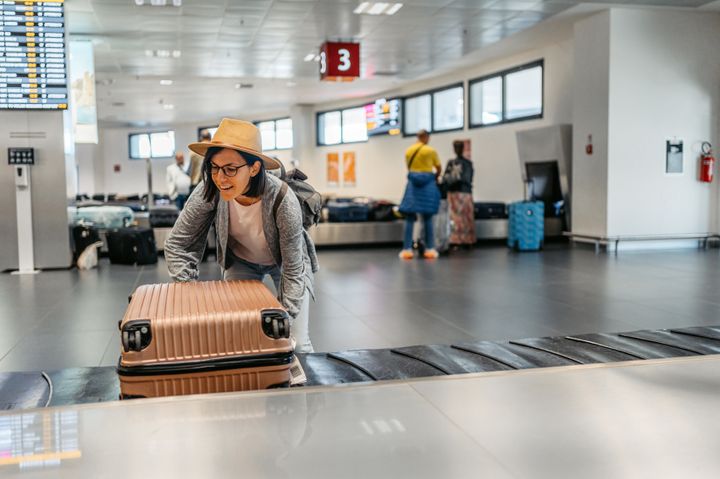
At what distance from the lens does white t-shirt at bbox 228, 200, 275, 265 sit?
9.98 ft

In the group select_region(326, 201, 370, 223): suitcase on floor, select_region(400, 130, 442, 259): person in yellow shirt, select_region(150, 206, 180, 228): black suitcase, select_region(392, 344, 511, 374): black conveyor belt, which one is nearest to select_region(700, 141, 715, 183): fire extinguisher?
select_region(400, 130, 442, 259): person in yellow shirt

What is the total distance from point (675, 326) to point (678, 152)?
736 cm

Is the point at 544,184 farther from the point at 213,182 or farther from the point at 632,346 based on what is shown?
the point at 213,182

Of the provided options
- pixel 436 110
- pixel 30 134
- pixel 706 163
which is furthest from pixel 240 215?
pixel 436 110

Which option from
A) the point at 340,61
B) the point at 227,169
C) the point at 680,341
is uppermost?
the point at 340,61

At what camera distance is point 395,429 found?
2.27 meters

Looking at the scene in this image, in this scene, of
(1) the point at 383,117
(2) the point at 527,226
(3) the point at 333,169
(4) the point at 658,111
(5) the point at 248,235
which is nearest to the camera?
(5) the point at 248,235

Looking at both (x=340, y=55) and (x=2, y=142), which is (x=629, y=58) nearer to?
(x=340, y=55)

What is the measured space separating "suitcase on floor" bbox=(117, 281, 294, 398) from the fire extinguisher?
11.0 metres

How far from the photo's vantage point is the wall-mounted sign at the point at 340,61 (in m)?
13.0

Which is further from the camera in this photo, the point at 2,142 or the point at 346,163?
the point at 346,163

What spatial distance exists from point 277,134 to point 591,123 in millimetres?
17003

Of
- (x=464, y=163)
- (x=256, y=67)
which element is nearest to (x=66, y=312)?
(x=464, y=163)

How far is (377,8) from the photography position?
433 inches
